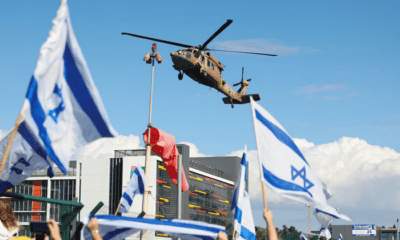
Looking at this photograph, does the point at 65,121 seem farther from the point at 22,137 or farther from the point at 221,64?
the point at 221,64

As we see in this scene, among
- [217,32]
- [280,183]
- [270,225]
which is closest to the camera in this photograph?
[270,225]

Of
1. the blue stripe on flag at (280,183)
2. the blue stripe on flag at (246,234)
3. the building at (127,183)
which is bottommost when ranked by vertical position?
the blue stripe on flag at (246,234)

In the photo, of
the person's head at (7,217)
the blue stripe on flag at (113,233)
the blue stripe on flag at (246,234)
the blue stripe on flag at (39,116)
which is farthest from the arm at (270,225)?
the blue stripe on flag at (246,234)

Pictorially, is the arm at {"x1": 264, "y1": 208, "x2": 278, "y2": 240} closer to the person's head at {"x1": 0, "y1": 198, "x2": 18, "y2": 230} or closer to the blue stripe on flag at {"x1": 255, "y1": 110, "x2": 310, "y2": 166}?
the blue stripe on flag at {"x1": 255, "y1": 110, "x2": 310, "y2": 166}

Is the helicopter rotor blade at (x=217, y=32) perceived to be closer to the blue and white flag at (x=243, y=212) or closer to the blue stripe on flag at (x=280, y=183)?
the blue and white flag at (x=243, y=212)

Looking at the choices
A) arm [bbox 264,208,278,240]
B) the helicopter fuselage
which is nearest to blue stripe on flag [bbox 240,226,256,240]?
arm [bbox 264,208,278,240]

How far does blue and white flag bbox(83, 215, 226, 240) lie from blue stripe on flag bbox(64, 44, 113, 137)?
1004 mm

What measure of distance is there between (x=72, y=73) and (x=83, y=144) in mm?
798

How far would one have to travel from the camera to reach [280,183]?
7.87 metres

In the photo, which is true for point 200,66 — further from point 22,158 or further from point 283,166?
point 22,158

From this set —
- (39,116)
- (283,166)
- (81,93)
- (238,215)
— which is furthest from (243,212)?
(39,116)

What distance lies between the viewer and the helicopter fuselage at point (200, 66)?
3431cm

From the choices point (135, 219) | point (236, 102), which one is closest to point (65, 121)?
point (135, 219)

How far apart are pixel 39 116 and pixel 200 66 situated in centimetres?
2925
